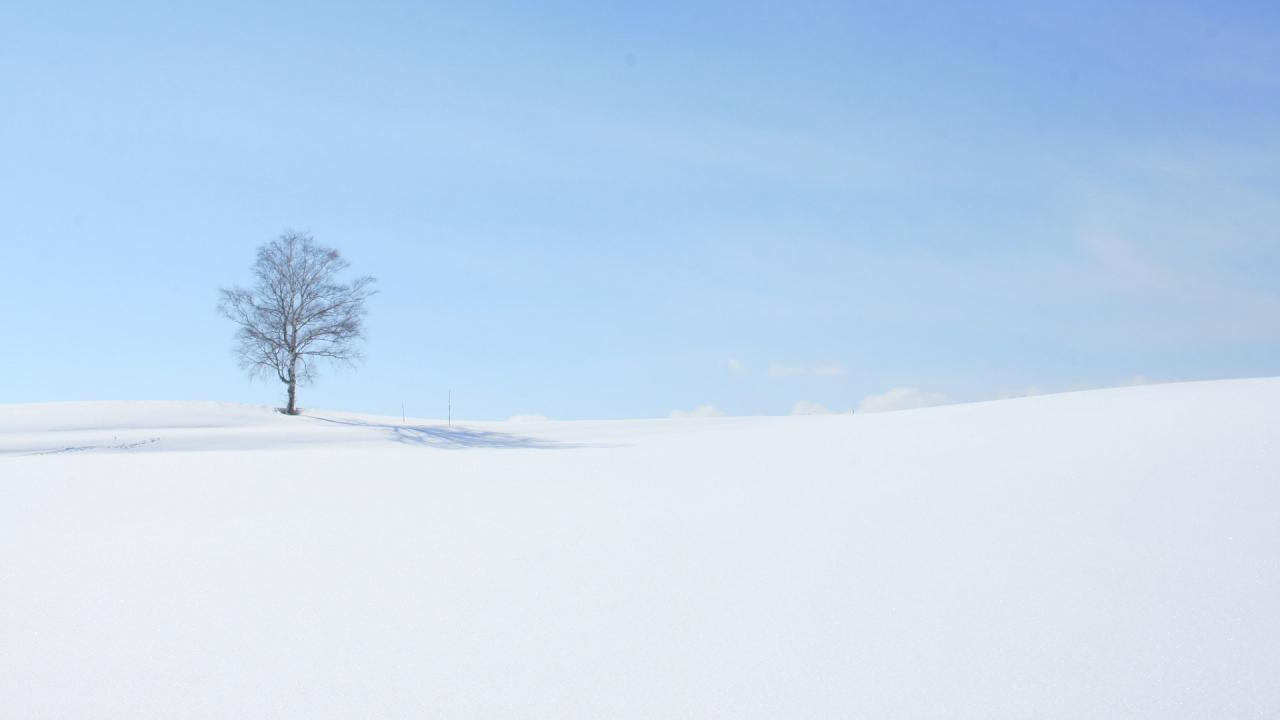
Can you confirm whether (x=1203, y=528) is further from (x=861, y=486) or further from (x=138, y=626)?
(x=138, y=626)

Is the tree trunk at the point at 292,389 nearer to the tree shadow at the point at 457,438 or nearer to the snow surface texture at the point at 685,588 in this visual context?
the tree shadow at the point at 457,438

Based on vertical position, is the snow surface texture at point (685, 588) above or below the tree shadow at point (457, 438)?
below

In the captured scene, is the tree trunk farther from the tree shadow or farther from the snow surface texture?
the snow surface texture

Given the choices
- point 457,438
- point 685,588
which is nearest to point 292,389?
point 457,438

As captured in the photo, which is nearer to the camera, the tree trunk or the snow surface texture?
the snow surface texture

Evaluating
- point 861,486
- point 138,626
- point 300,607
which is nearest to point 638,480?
point 861,486

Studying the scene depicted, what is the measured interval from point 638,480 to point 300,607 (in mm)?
4356

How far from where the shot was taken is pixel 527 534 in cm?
641

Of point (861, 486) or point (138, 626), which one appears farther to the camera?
point (861, 486)

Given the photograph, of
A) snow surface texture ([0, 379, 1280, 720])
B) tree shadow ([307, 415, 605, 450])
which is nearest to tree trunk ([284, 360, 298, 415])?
tree shadow ([307, 415, 605, 450])

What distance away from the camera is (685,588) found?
5.16 m

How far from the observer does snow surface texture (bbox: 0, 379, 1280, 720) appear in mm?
3932

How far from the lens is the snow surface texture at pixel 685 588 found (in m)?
3.93

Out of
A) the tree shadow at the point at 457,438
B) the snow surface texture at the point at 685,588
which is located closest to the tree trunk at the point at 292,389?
the tree shadow at the point at 457,438
